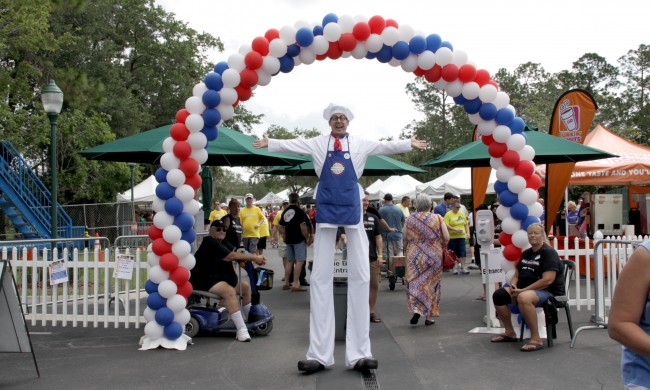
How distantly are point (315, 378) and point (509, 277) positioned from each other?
2.89 m

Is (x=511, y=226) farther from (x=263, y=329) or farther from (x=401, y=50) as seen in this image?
(x=263, y=329)

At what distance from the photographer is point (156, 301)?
23.9 ft

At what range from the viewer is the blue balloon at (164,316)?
7.21 metres

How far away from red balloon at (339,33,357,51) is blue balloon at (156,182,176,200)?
8.28ft

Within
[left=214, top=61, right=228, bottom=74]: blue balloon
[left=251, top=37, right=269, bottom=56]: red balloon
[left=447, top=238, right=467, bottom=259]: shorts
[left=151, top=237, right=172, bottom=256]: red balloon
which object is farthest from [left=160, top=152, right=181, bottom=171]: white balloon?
[left=447, top=238, right=467, bottom=259]: shorts

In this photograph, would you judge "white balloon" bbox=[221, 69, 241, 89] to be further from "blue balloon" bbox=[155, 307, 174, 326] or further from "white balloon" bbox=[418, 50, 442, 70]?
"blue balloon" bbox=[155, 307, 174, 326]

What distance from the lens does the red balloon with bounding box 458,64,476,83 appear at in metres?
7.29

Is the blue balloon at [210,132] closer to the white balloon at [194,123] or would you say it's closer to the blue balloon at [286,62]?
the white balloon at [194,123]

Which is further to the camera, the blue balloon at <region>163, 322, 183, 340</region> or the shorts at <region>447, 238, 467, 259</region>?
the shorts at <region>447, 238, 467, 259</region>

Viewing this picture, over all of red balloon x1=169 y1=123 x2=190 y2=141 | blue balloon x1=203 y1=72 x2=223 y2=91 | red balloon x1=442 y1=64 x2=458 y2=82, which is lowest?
red balloon x1=169 y1=123 x2=190 y2=141

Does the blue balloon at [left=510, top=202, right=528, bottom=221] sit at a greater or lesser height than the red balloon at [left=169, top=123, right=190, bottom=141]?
lesser

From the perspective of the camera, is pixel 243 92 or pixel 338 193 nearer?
pixel 338 193

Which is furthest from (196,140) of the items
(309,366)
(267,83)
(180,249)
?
(309,366)

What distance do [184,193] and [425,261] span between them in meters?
3.33
